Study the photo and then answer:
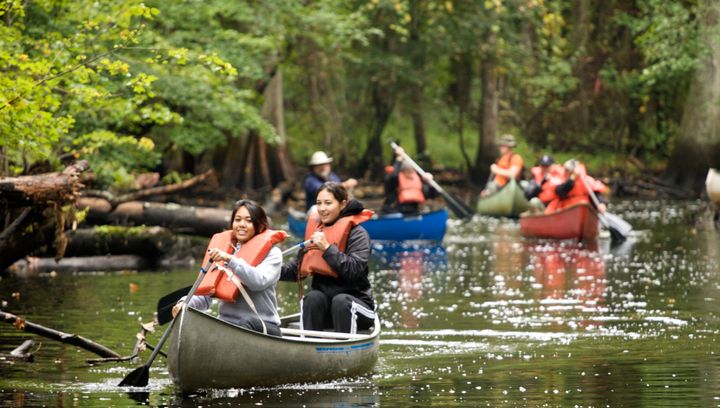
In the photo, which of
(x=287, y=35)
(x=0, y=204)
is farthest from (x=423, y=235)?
(x=0, y=204)

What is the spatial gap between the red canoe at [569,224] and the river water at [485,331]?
46.1 inches

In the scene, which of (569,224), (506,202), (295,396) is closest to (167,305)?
(295,396)

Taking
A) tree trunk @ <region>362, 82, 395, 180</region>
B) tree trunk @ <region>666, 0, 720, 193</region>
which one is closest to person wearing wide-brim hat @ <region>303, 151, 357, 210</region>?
tree trunk @ <region>666, 0, 720, 193</region>

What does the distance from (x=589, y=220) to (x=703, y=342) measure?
1169 centimetres

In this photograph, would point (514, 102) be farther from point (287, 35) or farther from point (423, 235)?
point (423, 235)

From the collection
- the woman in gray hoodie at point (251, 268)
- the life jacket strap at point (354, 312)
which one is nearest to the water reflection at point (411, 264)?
the life jacket strap at point (354, 312)

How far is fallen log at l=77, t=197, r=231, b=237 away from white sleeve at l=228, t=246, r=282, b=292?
1030 cm

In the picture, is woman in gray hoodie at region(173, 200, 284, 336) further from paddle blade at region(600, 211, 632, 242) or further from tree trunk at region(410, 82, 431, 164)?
tree trunk at region(410, 82, 431, 164)

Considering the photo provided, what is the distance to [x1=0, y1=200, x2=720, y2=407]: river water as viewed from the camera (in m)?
9.48

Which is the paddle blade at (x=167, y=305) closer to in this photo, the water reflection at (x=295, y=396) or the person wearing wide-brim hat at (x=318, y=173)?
the water reflection at (x=295, y=396)

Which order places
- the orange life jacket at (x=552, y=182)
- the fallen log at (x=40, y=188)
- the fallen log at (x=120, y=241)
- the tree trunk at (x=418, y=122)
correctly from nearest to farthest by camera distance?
the fallen log at (x=40, y=188)
the fallen log at (x=120, y=241)
the orange life jacket at (x=552, y=182)
the tree trunk at (x=418, y=122)

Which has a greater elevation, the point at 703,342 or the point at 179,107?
the point at 179,107

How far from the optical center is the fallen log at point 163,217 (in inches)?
768

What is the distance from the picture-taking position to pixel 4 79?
38.2 feet
